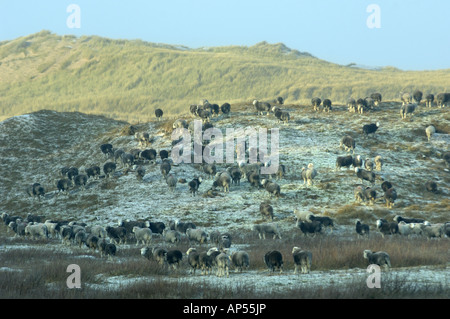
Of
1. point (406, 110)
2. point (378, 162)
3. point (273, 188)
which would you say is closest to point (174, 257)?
point (273, 188)

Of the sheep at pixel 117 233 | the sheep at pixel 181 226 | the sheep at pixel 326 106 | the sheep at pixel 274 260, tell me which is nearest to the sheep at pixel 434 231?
the sheep at pixel 274 260

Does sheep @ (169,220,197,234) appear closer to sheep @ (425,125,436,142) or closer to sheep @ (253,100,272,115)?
sheep @ (253,100,272,115)

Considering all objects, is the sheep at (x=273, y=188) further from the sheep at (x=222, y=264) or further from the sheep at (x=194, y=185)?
the sheep at (x=222, y=264)

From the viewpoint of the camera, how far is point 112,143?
59.1 m

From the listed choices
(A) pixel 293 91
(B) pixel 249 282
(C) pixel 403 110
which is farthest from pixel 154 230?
(A) pixel 293 91

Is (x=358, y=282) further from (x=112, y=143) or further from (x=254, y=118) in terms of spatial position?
(x=112, y=143)

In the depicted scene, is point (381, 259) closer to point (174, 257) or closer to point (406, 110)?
point (174, 257)

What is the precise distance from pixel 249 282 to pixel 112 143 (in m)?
41.3

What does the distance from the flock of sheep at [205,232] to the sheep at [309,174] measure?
77 mm

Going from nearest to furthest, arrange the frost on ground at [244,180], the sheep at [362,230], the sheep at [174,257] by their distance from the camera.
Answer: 1. the sheep at [174,257]
2. the sheep at [362,230]
3. the frost on ground at [244,180]

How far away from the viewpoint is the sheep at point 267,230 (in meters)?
33.6

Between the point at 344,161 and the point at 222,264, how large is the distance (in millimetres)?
26320

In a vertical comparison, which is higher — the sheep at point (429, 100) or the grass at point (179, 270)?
the sheep at point (429, 100)
